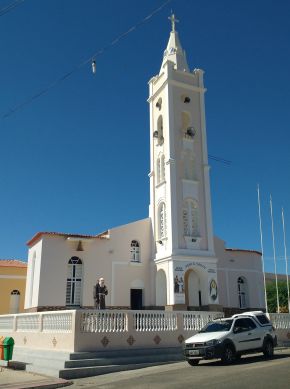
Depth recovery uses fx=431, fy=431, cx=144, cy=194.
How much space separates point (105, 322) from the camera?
16.0 metres

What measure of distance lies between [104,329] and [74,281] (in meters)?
12.7

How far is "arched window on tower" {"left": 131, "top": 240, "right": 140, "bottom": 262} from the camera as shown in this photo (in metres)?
30.0

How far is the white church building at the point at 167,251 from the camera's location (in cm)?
2759

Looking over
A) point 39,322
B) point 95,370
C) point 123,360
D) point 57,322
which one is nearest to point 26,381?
point 95,370

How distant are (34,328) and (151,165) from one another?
1700cm

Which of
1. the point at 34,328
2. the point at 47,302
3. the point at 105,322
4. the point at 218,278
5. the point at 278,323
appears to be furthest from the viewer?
the point at 218,278

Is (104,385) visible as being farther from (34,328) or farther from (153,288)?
(153,288)

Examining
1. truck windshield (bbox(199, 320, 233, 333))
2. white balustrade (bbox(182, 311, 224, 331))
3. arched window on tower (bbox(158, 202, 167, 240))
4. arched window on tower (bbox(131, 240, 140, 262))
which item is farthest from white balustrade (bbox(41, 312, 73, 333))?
arched window on tower (bbox(158, 202, 167, 240))

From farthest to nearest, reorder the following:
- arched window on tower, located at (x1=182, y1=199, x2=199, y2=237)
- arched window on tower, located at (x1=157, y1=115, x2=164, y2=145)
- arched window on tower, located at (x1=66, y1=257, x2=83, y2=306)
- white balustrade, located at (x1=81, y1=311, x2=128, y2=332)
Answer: arched window on tower, located at (x1=157, y1=115, x2=164, y2=145), arched window on tower, located at (x1=182, y1=199, x2=199, y2=237), arched window on tower, located at (x1=66, y1=257, x2=83, y2=306), white balustrade, located at (x1=81, y1=311, x2=128, y2=332)

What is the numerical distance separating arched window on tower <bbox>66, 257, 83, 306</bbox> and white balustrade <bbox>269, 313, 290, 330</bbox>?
1259cm

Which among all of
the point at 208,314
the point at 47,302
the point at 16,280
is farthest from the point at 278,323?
the point at 16,280

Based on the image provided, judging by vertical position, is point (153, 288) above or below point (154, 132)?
below

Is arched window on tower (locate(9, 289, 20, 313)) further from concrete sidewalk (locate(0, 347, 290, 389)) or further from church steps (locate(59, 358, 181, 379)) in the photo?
church steps (locate(59, 358, 181, 379))

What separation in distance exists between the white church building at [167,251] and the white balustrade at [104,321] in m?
10.6
